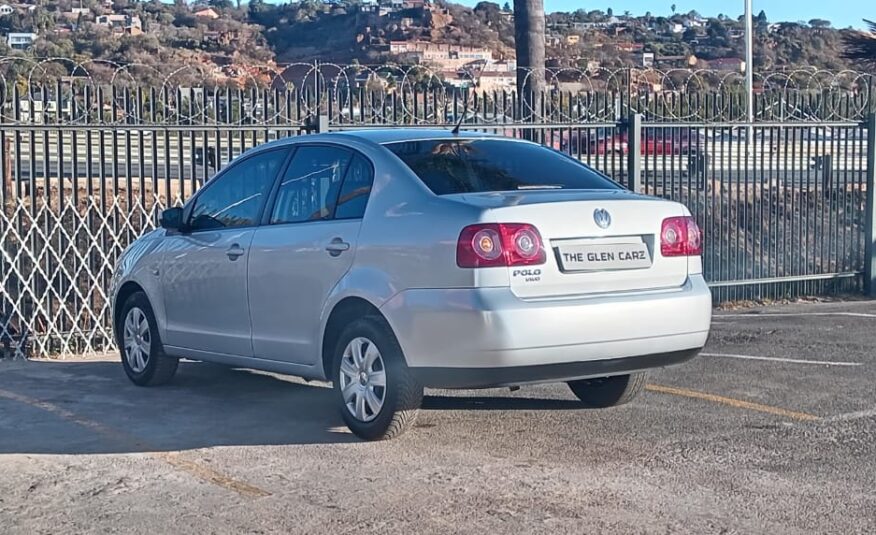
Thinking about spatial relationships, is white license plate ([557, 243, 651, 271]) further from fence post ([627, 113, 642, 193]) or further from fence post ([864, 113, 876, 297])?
fence post ([864, 113, 876, 297])

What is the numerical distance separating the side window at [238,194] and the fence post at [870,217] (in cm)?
858

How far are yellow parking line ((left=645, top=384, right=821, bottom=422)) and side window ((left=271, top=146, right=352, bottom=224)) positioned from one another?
2.64 m

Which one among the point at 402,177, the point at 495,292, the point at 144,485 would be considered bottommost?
the point at 144,485

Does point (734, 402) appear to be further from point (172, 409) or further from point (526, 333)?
point (172, 409)

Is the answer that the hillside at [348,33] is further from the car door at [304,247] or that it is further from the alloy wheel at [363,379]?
the alloy wheel at [363,379]

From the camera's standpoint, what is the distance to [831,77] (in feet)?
45.9

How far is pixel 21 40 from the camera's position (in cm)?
2661

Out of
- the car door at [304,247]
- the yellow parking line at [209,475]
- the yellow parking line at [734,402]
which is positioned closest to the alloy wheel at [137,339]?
the car door at [304,247]

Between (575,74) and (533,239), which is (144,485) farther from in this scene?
(575,74)

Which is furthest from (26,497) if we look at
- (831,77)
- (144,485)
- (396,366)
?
(831,77)

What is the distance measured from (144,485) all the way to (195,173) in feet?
16.7

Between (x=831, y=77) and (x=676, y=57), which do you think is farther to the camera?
(x=676, y=57)

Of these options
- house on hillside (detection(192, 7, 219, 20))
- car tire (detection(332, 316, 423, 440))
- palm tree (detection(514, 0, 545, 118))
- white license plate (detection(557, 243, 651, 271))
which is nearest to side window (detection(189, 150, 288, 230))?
car tire (detection(332, 316, 423, 440))

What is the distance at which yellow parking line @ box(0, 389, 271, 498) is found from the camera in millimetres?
6066
